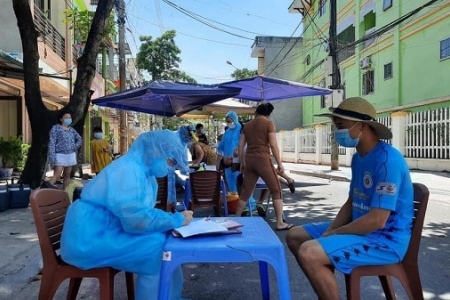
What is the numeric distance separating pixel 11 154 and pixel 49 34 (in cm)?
478

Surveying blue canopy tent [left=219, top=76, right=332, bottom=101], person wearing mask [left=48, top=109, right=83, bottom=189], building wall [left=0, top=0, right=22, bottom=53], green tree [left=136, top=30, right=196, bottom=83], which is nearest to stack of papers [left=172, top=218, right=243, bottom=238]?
blue canopy tent [left=219, top=76, right=332, bottom=101]

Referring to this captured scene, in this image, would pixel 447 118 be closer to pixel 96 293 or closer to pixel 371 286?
pixel 371 286

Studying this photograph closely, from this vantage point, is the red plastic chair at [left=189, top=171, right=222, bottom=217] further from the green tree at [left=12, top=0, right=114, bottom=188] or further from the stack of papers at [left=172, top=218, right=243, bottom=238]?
the green tree at [left=12, top=0, right=114, bottom=188]

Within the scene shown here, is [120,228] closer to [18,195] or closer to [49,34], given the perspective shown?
[18,195]

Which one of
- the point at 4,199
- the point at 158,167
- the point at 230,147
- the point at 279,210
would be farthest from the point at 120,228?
the point at 230,147

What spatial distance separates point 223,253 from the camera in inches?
85.5

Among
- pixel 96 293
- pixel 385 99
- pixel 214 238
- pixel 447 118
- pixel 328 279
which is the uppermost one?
pixel 385 99

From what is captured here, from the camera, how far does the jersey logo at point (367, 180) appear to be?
8.52ft

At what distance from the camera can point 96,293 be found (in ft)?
12.0

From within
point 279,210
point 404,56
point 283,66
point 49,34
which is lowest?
point 279,210

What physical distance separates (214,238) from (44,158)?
7.17m

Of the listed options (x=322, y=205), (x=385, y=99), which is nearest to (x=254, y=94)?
(x=322, y=205)

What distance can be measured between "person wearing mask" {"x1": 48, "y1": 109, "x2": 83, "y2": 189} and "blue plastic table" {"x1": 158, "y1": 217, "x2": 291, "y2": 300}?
246 inches

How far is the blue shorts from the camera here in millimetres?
2467
